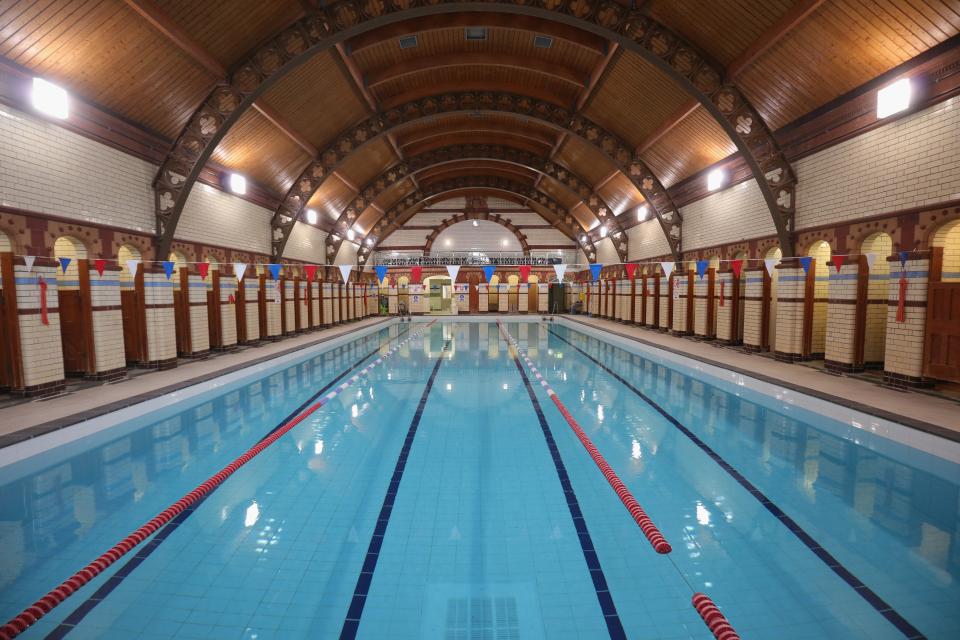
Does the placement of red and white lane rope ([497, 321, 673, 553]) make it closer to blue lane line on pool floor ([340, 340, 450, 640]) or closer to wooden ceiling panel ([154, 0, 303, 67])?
blue lane line on pool floor ([340, 340, 450, 640])

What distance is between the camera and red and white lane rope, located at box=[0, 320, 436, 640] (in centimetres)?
210

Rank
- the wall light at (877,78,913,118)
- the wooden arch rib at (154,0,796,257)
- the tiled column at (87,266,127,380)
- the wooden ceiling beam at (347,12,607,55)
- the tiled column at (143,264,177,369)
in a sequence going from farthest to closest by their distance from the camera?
the wooden ceiling beam at (347,12,607,55) → the wooden arch rib at (154,0,796,257) → the tiled column at (143,264,177,369) → the tiled column at (87,266,127,380) → the wall light at (877,78,913,118)

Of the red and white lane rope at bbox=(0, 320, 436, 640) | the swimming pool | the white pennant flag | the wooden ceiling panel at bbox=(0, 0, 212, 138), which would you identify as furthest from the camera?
the white pennant flag

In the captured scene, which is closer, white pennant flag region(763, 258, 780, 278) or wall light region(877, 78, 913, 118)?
wall light region(877, 78, 913, 118)

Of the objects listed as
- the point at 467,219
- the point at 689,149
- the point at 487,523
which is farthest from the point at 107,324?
the point at 467,219

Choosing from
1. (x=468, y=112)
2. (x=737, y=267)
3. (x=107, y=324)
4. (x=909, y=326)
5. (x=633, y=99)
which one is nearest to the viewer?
(x=909, y=326)

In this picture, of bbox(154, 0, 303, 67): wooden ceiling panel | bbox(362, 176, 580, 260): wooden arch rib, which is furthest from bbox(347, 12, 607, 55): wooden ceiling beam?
bbox(362, 176, 580, 260): wooden arch rib

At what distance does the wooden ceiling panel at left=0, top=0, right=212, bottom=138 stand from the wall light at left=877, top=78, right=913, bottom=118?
502 inches

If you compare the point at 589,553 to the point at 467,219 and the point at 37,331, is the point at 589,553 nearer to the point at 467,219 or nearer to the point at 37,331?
the point at 37,331

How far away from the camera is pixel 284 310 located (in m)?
14.0

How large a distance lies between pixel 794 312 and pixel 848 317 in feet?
4.31

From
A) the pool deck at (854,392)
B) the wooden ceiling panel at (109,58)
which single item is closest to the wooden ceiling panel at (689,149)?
the pool deck at (854,392)

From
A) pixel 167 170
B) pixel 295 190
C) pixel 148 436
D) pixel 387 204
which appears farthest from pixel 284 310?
pixel 387 204

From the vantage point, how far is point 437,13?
946 cm
